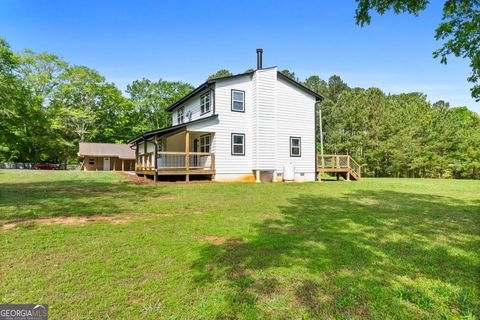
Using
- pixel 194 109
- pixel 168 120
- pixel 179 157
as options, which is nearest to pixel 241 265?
pixel 179 157

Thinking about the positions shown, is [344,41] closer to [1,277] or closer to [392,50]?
[392,50]

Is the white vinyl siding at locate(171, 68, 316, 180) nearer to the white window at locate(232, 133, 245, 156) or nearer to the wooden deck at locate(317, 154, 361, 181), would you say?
the white window at locate(232, 133, 245, 156)

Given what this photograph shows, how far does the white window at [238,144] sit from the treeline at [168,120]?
21.4m

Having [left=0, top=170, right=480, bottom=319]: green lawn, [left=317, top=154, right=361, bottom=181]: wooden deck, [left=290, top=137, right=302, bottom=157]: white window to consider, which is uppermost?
[left=290, top=137, right=302, bottom=157]: white window

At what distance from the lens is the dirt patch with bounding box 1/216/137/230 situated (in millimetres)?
5184

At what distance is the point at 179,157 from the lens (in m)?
17.6

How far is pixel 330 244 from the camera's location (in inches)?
164

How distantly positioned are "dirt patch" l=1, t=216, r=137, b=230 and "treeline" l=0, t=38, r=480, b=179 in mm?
26888

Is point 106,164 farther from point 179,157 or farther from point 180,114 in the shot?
point 179,157

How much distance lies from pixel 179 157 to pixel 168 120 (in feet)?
102

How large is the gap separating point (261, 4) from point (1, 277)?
12.0 m

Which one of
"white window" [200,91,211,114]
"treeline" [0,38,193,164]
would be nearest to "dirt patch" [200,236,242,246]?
"white window" [200,91,211,114]

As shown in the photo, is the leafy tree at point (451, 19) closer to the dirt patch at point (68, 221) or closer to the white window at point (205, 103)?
the dirt patch at point (68, 221)

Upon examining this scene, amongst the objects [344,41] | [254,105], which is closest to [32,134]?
[254,105]
